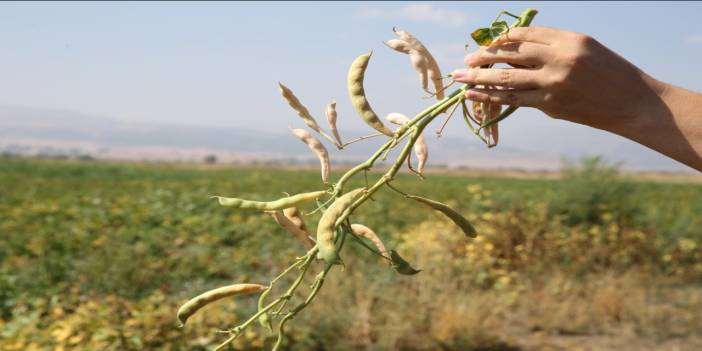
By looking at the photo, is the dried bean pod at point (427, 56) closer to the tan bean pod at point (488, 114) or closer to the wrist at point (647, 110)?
the tan bean pod at point (488, 114)

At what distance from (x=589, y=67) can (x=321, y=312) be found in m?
3.71

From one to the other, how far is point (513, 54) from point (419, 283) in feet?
14.7

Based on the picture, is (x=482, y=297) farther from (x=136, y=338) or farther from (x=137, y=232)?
(x=137, y=232)

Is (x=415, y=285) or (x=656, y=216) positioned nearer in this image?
(x=415, y=285)

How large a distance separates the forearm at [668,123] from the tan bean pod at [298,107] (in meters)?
0.36

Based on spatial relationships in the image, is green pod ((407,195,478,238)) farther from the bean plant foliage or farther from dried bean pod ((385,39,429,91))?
dried bean pod ((385,39,429,91))

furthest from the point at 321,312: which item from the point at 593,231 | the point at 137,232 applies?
the point at 137,232

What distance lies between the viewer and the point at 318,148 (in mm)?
865

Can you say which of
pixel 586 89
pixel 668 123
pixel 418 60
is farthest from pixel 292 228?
pixel 668 123

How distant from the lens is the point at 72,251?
6.91 metres

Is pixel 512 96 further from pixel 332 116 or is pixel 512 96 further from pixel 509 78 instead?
pixel 332 116

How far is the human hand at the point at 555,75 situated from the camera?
0.77m

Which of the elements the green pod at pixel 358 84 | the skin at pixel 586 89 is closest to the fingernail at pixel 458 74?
the skin at pixel 586 89

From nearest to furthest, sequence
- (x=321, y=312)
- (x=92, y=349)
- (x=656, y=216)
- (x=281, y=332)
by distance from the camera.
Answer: (x=281, y=332) → (x=92, y=349) → (x=321, y=312) → (x=656, y=216)
